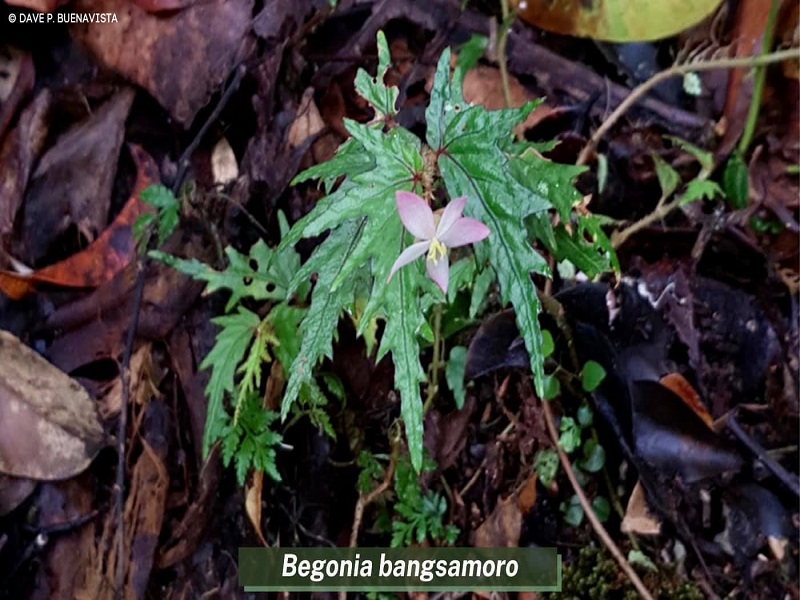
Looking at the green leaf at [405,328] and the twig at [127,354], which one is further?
the twig at [127,354]

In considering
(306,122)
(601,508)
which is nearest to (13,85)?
(306,122)

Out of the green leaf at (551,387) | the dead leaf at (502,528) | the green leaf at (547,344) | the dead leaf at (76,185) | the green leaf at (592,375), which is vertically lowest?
the dead leaf at (502,528)

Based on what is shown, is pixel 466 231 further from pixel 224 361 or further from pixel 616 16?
pixel 616 16

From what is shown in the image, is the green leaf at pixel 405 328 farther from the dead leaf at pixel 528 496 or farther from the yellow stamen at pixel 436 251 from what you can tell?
the dead leaf at pixel 528 496

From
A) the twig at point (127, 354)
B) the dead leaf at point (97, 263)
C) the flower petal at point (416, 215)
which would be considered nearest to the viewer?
the flower petal at point (416, 215)

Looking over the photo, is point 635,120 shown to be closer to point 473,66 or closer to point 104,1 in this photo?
point 473,66

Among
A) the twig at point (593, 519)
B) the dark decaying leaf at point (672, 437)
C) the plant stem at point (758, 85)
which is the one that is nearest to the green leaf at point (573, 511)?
the twig at point (593, 519)
